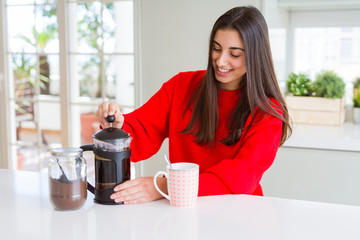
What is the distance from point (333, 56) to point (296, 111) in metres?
A: 0.57

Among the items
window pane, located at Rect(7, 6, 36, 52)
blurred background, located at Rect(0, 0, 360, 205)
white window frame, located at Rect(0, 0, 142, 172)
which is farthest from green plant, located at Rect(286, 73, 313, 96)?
window pane, located at Rect(7, 6, 36, 52)

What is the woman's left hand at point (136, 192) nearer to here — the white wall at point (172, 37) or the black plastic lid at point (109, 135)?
the black plastic lid at point (109, 135)

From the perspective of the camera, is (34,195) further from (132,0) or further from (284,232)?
(132,0)

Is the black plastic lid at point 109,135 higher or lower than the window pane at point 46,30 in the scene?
lower

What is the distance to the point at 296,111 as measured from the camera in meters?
2.76

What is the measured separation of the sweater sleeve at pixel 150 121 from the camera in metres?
1.78

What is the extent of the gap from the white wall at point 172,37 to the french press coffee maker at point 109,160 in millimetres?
1599

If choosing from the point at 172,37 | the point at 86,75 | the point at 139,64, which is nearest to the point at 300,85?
the point at 172,37

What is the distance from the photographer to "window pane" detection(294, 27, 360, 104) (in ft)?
9.81

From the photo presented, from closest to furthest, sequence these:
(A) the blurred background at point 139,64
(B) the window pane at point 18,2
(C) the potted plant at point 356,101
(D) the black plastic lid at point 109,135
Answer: (D) the black plastic lid at point 109,135
(A) the blurred background at point 139,64
(C) the potted plant at point 356,101
(B) the window pane at point 18,2

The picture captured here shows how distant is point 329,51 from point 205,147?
1.74 metres

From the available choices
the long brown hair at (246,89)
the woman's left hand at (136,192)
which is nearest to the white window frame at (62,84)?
the long brown hair at (246,89)

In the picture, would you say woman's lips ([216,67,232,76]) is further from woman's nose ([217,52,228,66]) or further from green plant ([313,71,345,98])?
green plant ([313,71,345,98])

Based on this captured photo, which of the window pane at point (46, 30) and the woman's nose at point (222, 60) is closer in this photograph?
the woman's nose at point (222, 60)
